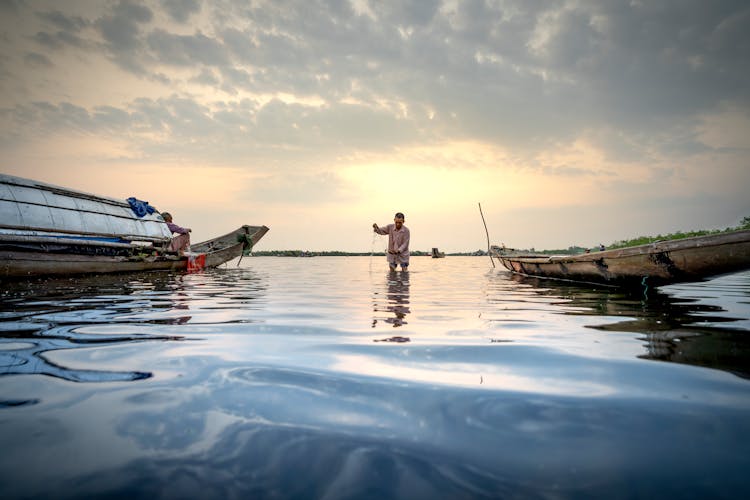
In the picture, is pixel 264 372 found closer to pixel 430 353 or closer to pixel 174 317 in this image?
pixel 430 353

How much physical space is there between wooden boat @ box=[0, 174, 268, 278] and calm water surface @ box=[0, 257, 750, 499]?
942 cm

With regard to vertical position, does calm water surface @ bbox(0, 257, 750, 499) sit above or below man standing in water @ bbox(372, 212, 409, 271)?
below

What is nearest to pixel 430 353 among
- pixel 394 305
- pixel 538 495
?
pixel 538 495

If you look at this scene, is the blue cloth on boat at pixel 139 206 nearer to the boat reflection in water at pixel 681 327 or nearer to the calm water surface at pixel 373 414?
the calm water surface at pixel 373 414

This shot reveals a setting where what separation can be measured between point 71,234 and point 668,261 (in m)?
15.8

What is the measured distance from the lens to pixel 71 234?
12.7 metres

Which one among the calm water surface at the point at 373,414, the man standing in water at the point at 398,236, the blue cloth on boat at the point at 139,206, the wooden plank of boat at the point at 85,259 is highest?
the blue cloth on boat at the point at 139,206

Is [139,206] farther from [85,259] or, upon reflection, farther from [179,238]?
[85,259]

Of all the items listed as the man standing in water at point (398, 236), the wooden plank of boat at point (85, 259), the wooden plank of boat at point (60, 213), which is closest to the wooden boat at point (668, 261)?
the man standing in water at point (398, 236)

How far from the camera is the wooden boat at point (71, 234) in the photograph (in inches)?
400

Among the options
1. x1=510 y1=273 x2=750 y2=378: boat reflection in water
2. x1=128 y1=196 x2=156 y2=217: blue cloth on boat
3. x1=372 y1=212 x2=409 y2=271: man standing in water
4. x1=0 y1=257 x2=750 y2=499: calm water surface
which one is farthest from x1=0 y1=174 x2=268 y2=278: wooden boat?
x1=510 y1=273 x2=750 y2=378: boat reflection in water

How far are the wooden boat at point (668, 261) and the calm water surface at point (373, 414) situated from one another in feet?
8.62

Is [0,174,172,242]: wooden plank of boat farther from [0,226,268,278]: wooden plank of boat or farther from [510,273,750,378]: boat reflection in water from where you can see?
[510,273,750,378]: boat reflection in water

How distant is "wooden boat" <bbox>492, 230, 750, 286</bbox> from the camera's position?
5.07m
